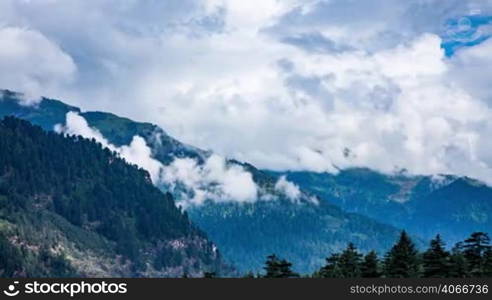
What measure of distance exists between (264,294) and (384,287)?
1510 cm

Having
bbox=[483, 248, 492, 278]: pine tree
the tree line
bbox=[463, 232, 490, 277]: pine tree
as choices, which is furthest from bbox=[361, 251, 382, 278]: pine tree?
bbox=[483, 248, 492, 278]: pine tree

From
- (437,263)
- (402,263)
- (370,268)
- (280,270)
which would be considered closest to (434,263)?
(437,263)

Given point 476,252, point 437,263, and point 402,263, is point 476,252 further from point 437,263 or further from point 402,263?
point 437,263

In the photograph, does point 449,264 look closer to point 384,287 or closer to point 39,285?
point 384,287

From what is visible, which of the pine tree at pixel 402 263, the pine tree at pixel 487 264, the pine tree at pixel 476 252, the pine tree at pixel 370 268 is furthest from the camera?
the pine tree at pixel 370 268

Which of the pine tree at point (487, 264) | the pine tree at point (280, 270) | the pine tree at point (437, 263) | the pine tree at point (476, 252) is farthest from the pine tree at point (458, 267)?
the pine tree at point (280, 270)

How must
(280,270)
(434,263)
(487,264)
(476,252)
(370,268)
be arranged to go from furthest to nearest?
(280,270) < (370,268) < (476,252) < (487,264) < (434,263)

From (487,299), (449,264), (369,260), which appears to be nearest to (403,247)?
(369,260)

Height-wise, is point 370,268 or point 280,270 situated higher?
point 370,268

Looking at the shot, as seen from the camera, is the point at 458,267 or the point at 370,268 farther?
the point at 370,268

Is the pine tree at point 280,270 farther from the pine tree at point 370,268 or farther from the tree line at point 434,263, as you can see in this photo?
the pine tree at point 370,268

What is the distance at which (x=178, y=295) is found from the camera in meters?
104

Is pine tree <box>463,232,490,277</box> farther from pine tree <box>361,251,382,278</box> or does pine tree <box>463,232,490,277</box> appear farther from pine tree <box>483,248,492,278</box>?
pine tree <box>361,251,382,278</box>

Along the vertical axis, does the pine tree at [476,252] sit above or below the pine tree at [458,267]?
above
